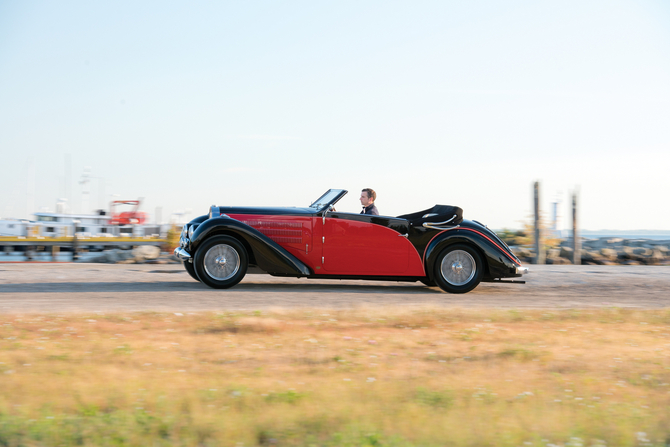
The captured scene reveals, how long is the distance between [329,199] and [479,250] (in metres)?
2.39

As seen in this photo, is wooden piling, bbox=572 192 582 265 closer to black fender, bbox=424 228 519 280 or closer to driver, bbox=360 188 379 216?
black fender, bbox=424 228 519 280

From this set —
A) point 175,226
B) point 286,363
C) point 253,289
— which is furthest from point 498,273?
point 175,226

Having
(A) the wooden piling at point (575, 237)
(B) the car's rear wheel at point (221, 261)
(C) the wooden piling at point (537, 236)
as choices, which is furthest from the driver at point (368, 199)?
(A) the wooden piling at point (575, 237)

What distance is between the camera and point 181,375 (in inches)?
156

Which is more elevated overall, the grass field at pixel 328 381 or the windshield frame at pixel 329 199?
the windshield frame at pixel 329 199

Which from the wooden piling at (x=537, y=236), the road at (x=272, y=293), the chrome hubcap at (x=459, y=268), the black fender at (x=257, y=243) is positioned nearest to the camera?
the road at (x=272, y=293)

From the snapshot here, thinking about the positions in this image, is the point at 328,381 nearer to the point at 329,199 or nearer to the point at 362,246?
the point at 362,246

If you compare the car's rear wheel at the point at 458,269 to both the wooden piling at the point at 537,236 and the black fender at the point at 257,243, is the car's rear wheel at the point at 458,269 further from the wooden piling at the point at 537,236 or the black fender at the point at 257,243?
the wooden piling at the point at 537,236

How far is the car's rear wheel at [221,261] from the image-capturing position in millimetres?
8234

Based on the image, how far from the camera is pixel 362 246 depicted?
8.31 metres

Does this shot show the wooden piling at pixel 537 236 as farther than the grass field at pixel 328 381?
Yes

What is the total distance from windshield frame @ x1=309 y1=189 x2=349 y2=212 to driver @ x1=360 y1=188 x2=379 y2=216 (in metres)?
0.40

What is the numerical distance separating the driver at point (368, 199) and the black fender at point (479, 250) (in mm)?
1054

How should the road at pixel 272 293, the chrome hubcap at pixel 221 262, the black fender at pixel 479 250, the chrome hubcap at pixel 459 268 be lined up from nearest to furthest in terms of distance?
1. the road at pixel 272 293
2. the chrome hubcap at pixel 221 262
3. the black fender at pixel 479 250
4. the chrome hubcap at pixel 459 268
